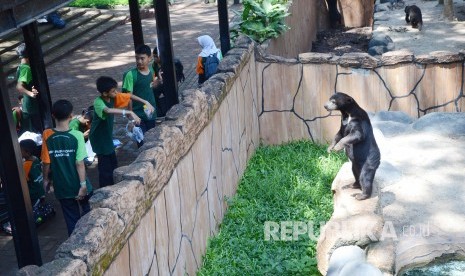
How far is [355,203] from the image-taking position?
6.92 metres

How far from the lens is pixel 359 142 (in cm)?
684

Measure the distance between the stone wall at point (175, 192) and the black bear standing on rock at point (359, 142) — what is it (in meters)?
1.22

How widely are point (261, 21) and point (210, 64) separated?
1.52m

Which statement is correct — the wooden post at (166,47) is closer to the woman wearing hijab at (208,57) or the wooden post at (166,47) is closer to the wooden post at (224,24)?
the woman wearing hijab at (208,57)

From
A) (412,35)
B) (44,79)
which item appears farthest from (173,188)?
(412,35)

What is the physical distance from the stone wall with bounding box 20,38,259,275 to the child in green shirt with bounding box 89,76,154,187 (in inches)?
32.6

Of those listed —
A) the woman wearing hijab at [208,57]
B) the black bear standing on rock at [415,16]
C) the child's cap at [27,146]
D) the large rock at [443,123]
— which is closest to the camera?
the child's cap at [27,146]

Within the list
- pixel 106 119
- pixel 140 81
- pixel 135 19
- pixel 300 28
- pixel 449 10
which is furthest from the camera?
pixel 449 10

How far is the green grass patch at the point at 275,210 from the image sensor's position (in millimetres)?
6668

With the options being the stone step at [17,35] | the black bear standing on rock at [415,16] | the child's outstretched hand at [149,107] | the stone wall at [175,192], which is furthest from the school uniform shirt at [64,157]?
the black bear standing on rock at [415,16]

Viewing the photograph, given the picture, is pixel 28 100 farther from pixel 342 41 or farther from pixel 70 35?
pixel 342 41

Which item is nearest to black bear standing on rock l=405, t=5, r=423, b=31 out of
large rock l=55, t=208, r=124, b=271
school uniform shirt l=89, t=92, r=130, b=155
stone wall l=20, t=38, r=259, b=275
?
stone wall l=20, t=38, r=259, b=275

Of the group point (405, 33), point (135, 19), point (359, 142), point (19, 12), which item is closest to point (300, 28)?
point (405, 33)

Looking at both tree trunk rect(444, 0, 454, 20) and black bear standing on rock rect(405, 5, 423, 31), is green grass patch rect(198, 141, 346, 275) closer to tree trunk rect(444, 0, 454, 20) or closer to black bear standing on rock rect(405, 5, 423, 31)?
black bear standing on rock rect(405, 5, 423, 31)
